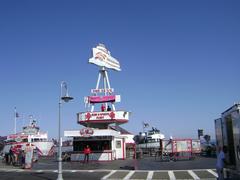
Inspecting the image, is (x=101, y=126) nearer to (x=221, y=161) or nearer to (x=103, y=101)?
(x=103, y=101)

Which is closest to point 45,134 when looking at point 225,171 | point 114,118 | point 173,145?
point 114,118

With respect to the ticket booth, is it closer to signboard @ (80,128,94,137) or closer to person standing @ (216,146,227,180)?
signboard @ (80,128,94,137)

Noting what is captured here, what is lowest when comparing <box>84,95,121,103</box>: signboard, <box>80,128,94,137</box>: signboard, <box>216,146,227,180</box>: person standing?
<box>216,146,227,180</box>: person standing

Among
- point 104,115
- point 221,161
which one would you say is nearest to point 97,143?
point 104,115

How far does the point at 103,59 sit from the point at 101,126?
8.49m

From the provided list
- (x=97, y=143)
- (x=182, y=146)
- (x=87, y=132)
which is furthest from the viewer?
(x=97, y=143)

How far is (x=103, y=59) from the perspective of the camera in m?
47.7

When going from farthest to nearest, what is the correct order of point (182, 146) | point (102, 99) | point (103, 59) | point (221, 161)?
point (103, 59), point (102, 99), point (182, 146), point (221, 161)

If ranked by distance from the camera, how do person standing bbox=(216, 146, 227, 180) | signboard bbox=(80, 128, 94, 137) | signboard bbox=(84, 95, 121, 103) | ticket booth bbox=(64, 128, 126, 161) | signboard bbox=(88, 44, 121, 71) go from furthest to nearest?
signboard bbox=(88, 44, 121, 71), signboard bbox=(84, 95, 121, 103), ticket booth bbox=(64, 128, 126, 161), signboard bbox=(80, 128, 94, 137), person standing bbox=(216, 146, 227, 180)

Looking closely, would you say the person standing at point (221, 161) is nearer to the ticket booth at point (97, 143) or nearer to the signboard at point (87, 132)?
the ticket booth at point (97, 143)

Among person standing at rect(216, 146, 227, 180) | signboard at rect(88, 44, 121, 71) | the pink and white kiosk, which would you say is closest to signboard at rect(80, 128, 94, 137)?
the pink and white kiosk

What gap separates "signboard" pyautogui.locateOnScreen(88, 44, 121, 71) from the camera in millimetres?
46894

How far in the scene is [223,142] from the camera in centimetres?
1603

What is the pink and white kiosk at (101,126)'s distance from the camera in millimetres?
40562
